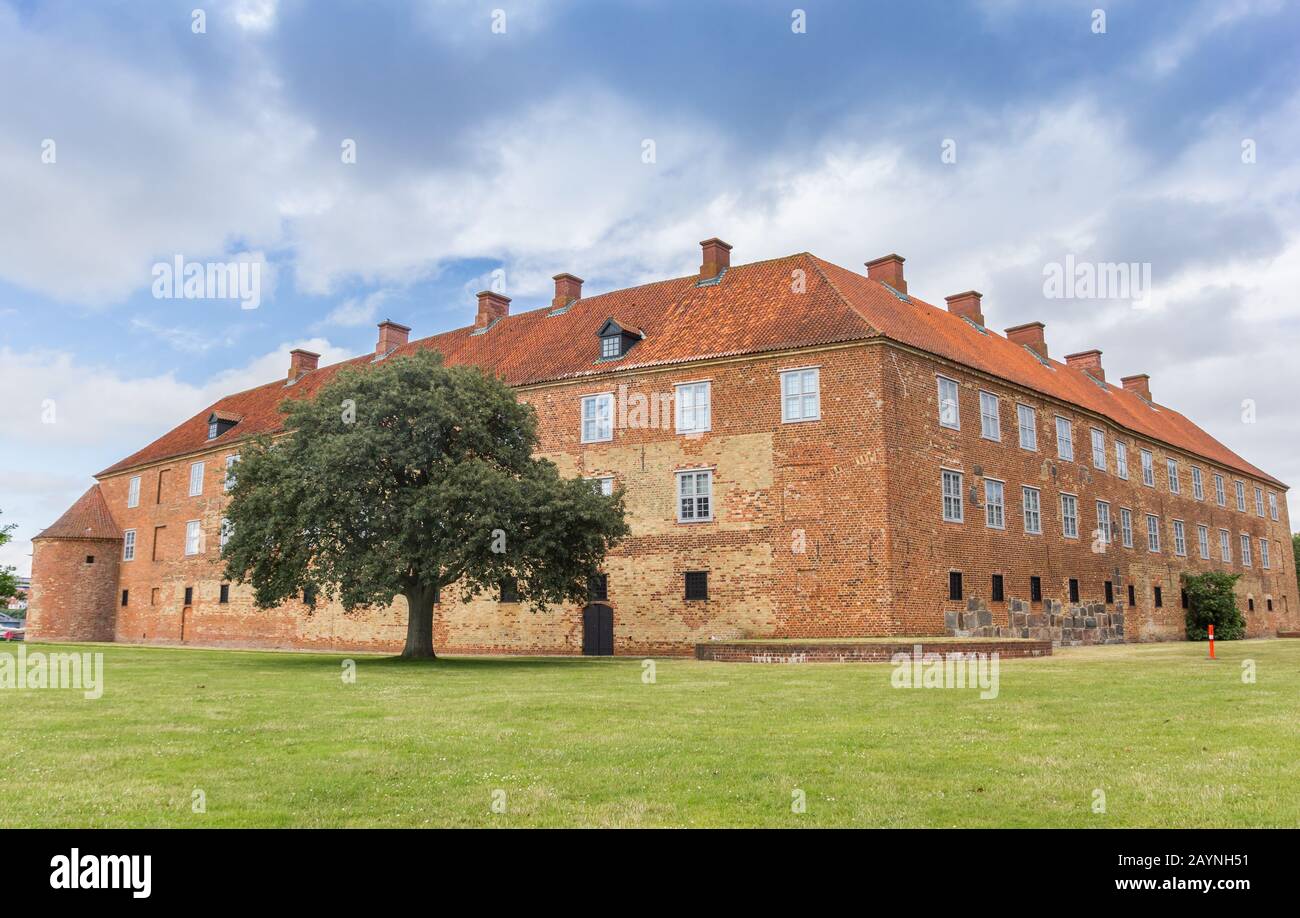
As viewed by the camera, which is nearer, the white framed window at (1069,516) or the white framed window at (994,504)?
the white framed window at (994,504)

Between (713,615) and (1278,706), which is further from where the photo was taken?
(713,615)

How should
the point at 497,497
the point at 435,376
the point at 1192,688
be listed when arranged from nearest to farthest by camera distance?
the point at 1192,688 → the point at 497,497 → the point at 435,376

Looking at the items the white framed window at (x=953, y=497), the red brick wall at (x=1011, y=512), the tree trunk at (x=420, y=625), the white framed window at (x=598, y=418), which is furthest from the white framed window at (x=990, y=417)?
the tree trunk at (x=420, y=625)

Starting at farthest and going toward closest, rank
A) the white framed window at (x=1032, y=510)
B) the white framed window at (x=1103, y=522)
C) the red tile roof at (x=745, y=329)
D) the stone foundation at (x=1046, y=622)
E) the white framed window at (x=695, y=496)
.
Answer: the white framed window at (x=1103, y=522)
the white framed window at (x=1032, y=510)
the red tile roof at (x=745, y=329)
the white framed window at (x=695, y=496)
the stone foundation at (x=1046, y=622)

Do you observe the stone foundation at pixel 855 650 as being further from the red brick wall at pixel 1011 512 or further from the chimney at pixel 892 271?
the chimney at pixel 892 271

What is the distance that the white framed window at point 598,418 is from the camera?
32594 mm

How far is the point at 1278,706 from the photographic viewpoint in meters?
12.2

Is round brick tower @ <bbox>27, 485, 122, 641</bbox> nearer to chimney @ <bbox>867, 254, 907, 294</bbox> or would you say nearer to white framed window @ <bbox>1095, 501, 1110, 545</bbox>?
chimney @ <bbox>867, 254, 907, 294</bbox>

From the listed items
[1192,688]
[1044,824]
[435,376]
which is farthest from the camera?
[435,376]

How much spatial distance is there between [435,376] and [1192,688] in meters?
17.7

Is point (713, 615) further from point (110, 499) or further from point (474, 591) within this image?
point (110, 499)

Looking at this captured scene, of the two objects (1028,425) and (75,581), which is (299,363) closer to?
(75,581)

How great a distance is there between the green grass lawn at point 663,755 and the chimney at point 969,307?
2705 cm
